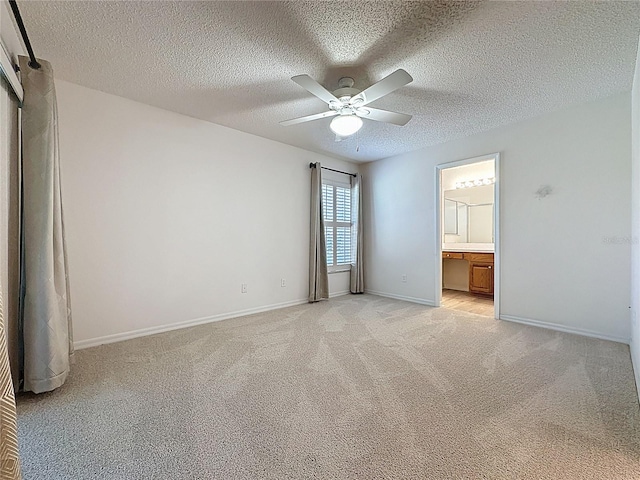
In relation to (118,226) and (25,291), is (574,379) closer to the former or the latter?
(25,291)

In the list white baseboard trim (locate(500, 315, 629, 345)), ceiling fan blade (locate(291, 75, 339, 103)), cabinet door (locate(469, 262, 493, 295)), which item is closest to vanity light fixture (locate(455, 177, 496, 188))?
cabinet door (locate(469, 262, 493, 295))

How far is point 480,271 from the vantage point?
487 centimetres

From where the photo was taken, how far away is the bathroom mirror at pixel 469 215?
5410mm

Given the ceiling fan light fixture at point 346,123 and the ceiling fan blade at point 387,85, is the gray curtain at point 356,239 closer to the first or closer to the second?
the ceiling fan light fixture at point 346,123

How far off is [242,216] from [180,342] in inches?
65.5

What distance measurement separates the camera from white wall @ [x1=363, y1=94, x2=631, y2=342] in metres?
2.79

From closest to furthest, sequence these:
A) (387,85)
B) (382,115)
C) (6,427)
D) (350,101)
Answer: (6,427) → (387,85) → (350,101) → (382,115)

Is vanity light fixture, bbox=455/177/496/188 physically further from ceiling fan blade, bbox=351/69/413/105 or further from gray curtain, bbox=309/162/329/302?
ceiling fan blade, bbox=351/69/413/105

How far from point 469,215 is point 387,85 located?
447 cm

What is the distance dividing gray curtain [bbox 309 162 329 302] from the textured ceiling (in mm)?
1483

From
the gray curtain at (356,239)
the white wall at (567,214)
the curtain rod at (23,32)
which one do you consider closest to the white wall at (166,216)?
the curtain rod at (23,32)

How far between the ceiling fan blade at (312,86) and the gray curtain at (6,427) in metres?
1.90

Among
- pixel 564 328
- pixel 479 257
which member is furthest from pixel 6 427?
pixel 479 257

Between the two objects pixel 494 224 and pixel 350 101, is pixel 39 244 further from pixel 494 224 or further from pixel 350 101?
pixel 494 224
